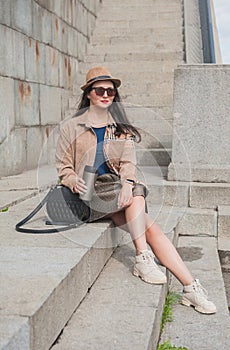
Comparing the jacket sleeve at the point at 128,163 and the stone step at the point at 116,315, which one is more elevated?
the jacket sleeve at the point at 128,163

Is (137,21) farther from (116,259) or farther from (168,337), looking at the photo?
(168,337)

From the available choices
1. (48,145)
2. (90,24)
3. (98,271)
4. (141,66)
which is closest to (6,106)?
(48,145)

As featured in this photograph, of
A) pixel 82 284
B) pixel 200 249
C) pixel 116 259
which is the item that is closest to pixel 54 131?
pixel 200 249

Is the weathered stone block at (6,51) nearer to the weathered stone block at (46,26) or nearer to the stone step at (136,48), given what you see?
the weathered stone block at (46,26)

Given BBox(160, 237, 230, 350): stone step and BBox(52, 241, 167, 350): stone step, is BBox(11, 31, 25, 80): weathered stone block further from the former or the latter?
BBox(52, 241, 167, 350): stone step

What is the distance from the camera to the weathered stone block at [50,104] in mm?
8039

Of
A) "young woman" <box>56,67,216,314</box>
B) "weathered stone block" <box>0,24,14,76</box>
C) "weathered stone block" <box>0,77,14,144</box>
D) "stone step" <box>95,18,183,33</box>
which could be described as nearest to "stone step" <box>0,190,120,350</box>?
"young woman" <box>56,67,216,314</box>

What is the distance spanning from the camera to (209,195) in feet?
19.9

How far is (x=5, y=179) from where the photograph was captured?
646 cm

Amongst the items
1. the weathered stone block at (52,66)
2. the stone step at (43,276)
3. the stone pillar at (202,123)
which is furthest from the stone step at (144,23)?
the stone step at (43,276)

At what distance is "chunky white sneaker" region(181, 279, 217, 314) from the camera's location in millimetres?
3766

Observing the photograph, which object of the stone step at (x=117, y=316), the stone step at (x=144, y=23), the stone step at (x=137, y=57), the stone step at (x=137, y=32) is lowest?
the stone step at (x=117, y=316)

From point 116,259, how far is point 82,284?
0.93 m

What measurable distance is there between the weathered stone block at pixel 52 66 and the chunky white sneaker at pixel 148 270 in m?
4.93
